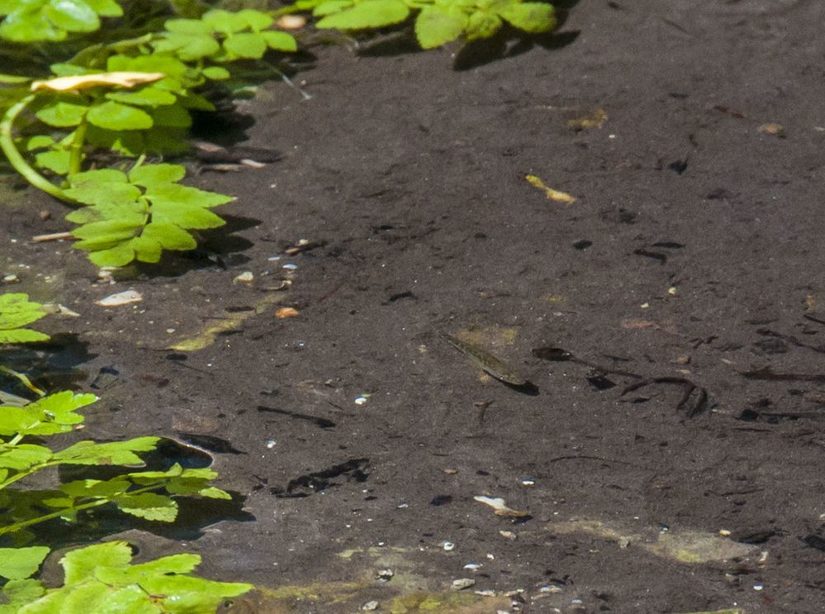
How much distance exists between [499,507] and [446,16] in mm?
2346

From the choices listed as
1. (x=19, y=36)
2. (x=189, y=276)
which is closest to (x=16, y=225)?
(x=189, y=276)

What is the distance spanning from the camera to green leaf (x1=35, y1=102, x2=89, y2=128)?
3656 millimetres

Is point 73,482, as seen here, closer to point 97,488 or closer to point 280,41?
point 97,488

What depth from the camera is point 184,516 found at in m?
2.30

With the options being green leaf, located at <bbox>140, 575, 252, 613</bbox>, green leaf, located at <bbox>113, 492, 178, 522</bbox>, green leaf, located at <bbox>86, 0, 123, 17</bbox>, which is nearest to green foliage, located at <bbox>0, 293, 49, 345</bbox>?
green leaf, located at <bbox>113, 492, 178, 522</bbox>

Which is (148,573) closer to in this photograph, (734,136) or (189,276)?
(189,276)

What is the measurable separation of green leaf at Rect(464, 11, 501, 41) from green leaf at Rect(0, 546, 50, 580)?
108 inches

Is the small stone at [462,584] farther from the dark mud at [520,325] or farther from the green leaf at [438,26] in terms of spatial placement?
the green leaf at [438,26]

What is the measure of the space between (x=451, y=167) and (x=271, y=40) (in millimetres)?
933

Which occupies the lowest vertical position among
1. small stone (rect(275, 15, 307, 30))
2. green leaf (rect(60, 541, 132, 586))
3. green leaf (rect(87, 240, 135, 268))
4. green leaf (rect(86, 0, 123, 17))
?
green leaf (rect(87, 240, 135, 268))

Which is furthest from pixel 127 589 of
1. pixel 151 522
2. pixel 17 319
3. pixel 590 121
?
pixel 590 121

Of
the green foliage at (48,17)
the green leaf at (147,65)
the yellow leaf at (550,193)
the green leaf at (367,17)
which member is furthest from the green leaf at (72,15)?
the yellow leaf at (550,193)

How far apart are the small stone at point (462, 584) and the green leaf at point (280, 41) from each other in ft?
8.13

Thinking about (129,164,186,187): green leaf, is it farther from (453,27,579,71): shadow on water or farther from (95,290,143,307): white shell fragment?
(453,27,579,71): shadow on water
